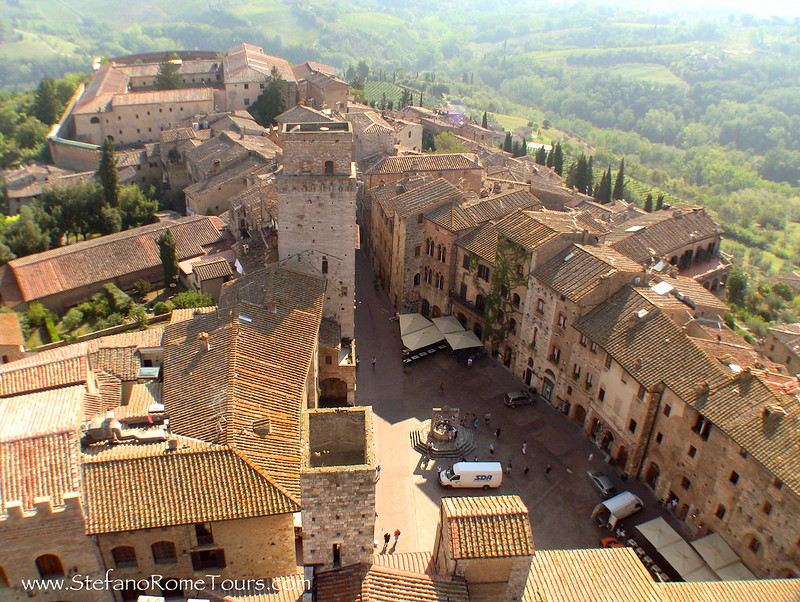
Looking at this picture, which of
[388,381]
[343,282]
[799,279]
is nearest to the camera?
[343,282]

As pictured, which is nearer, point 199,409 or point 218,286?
point 199,409

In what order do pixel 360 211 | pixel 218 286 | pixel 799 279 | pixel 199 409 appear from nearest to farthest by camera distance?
pixel 199 409 < pixel 218 286 < pixel 360 211 < pixel 799 279

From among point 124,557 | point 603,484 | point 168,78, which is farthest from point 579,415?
point 168,78

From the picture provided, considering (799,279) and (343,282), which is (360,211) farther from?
(799,279)

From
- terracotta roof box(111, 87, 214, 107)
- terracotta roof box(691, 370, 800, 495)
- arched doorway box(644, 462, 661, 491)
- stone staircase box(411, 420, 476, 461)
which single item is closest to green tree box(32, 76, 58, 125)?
terracotta roof box(111, 87, 214, 107)

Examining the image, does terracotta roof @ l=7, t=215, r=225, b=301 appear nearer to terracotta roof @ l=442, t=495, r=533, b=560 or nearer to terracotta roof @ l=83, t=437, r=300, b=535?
terracotta roof @ l=83, t=437, r=300, b=535

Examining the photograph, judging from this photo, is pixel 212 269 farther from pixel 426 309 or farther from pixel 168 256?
pixel 426 309

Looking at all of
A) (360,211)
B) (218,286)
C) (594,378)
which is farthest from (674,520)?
(360,211)

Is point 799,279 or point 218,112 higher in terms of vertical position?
point 218,112

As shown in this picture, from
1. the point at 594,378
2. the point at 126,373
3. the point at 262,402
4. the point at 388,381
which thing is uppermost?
the point at 262,402
